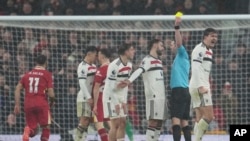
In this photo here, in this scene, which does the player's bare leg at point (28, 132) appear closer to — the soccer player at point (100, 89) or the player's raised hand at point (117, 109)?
the soccer player at point (100, 89)

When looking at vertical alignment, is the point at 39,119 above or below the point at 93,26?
below

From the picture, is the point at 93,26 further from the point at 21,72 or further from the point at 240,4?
the point at 240,4

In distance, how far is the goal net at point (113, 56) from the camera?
21.7m

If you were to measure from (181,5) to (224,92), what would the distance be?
2967 mm

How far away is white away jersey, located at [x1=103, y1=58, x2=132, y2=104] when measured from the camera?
1931cm

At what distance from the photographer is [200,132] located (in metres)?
19.3

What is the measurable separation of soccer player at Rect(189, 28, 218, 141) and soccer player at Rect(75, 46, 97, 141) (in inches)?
75.7

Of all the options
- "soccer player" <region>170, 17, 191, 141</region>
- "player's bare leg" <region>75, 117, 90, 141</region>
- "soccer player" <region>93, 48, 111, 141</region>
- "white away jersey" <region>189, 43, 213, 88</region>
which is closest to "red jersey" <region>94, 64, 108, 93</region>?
"soccer player" <region>93, 48, 111, 141</region>

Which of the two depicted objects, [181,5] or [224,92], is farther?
[181,5]

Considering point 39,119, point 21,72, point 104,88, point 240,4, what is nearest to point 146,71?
point 104,88

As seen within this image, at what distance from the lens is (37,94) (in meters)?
19.8

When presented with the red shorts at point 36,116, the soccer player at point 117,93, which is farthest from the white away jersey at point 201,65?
the red shorts at point 36,116

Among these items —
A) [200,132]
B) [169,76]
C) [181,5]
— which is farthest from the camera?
[181,5]

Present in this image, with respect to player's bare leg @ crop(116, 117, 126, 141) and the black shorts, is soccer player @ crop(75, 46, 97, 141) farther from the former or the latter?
the black shorts
